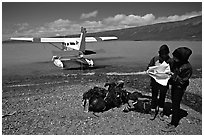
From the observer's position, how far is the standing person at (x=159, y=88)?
93.6 inches

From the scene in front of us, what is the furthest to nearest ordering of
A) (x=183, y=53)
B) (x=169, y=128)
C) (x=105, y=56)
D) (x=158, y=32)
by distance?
(x=105, y=56) → (x=158, y=32) → (x=169, y=128) → (x=183, y=53)

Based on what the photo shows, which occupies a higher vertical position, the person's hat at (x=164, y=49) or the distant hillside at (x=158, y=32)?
the distant hillside at (x=158, y=32)

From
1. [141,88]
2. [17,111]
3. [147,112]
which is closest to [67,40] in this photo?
[141,88]

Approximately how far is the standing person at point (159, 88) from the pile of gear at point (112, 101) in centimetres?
13

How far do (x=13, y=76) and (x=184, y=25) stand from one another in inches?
372

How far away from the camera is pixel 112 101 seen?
117 inches

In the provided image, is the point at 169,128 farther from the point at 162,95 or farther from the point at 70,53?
the point at 70,53

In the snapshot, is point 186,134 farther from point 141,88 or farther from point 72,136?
point 141,88

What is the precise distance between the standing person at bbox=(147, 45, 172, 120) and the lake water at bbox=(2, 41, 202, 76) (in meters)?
2.51

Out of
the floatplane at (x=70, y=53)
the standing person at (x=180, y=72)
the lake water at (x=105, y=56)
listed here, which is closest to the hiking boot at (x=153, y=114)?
the standing person at (x=180, y=72)

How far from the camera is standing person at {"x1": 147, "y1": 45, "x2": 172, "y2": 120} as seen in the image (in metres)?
2.38

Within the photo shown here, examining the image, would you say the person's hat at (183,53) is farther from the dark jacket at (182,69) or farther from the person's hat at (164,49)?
the person's hat at (164,49)

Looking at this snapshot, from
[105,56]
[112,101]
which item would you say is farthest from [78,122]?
[105,56]

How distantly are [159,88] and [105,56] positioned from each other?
367 inches
